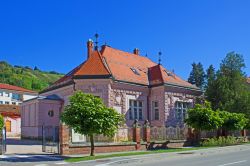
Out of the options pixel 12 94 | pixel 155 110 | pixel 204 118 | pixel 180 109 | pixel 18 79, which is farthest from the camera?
pixel 18 79

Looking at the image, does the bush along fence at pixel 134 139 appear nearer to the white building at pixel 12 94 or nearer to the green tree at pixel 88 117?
the green tree at pixel 88 117

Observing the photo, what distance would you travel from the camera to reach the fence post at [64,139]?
22.6m

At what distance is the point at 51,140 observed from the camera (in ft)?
91.9

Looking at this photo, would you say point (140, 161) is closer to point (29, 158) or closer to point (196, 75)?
point (29, 158)

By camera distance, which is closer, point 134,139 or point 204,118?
point 134,139

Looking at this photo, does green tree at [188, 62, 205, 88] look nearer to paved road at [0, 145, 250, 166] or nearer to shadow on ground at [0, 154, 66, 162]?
paved road at [0, 145, 250, 166]

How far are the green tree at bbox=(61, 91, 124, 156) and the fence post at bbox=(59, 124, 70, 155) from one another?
1000mm

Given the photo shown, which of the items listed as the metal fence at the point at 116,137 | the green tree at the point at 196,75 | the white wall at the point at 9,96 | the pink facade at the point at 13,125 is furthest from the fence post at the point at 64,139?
the white wall at the point at 9,96

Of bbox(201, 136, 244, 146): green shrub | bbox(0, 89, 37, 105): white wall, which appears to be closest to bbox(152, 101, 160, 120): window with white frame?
bbox(201, 136, 244, 146): green shrub

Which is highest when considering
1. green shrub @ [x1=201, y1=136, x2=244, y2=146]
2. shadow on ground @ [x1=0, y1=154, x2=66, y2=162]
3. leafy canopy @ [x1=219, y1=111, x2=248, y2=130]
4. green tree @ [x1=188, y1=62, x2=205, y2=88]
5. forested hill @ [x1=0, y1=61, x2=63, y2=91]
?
forested hill @ [x1=0, y1=61, x2=63, y2=91]

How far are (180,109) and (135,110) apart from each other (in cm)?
517

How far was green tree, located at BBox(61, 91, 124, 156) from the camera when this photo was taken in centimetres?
2122

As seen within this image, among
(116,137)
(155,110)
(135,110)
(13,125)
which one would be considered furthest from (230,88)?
(13,125)

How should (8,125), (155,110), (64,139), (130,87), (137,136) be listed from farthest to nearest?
(8,125)
(155,110)
(130,87)
(137,136)
(64,139)
